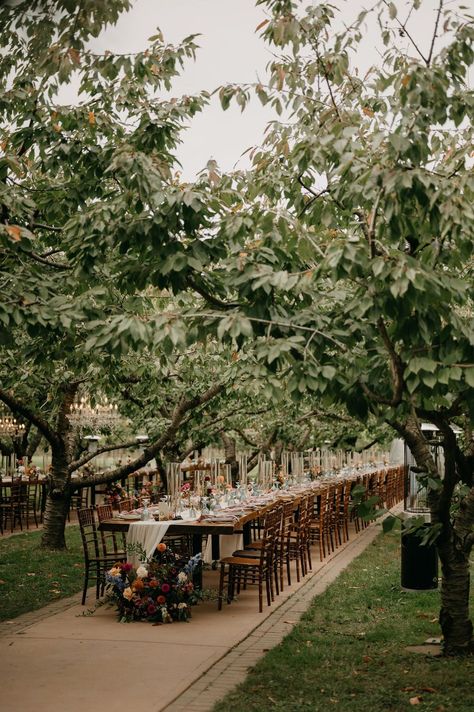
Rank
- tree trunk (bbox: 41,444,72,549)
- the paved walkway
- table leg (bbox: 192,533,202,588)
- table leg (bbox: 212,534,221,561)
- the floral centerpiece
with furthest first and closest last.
→ tree trunk (bbox: 41,444,72,549), table leg (bbox: 212,534,221,561), table leg (bbox: 192,533,202,588), the floral centerpiece, the paved walkway

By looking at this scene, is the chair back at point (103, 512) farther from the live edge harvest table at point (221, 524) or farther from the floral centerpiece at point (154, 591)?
the floral centerpiece at point (154, 591)

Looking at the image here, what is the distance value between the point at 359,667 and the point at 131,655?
2026mm

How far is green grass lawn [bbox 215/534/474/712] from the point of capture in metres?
5.71

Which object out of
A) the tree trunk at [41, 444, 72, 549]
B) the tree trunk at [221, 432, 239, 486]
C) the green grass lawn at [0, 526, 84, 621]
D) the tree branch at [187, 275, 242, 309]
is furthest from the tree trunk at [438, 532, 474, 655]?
the tree trunk at [221, 432, 239, 486]

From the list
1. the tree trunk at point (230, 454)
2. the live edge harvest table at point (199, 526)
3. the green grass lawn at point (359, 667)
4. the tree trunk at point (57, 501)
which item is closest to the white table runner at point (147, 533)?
the live edge harvest table at point (199, 526)

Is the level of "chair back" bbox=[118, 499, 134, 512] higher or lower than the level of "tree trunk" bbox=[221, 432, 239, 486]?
lower

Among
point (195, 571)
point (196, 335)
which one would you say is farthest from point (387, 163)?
point (195, 571)

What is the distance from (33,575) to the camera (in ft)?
37.4

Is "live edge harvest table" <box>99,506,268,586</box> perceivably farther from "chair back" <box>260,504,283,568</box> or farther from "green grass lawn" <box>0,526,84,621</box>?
"green grass lawn" <box>0,526,84,621</box>

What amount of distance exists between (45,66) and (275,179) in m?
2.00

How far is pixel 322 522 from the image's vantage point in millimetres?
13391

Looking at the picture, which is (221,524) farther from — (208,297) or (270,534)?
(208,297)

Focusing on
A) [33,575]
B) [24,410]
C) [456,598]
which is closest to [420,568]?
[456,598]

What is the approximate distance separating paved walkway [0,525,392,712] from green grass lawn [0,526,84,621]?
1.28 ft
